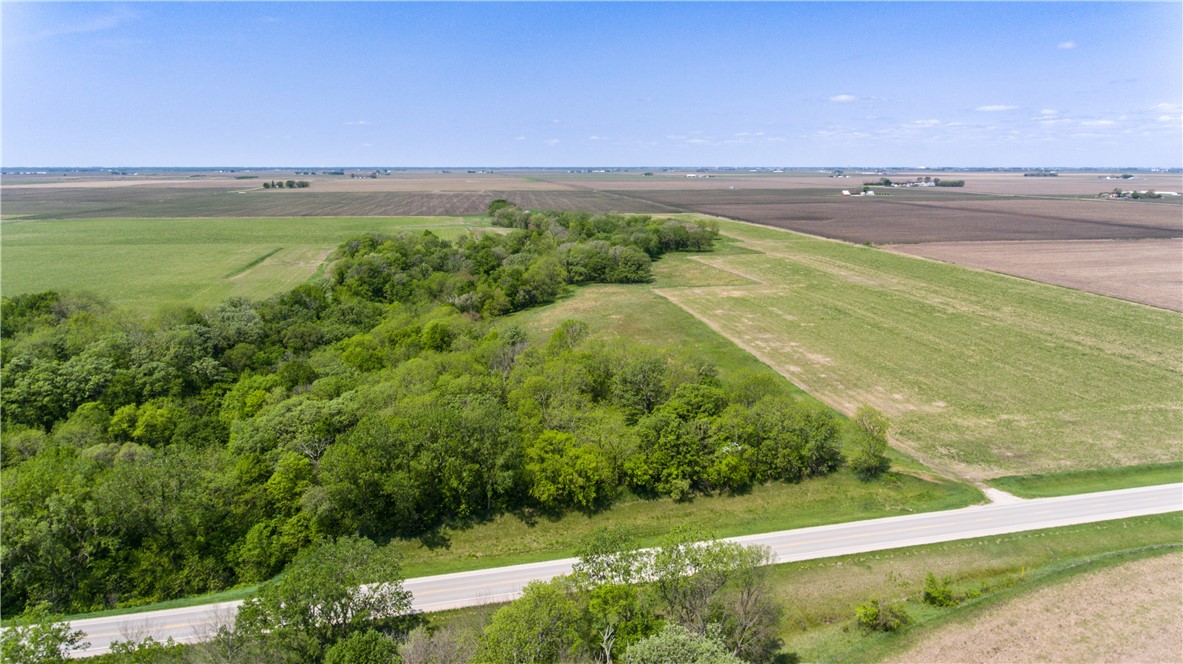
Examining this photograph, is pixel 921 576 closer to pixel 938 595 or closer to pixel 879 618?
pixel 938 595

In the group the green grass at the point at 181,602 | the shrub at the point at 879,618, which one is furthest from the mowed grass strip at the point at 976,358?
the green grass at the point at 181,602

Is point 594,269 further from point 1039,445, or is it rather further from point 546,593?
point 546,593

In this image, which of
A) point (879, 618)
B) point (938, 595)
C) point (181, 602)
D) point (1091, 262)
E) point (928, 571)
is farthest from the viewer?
point (1091, 262)

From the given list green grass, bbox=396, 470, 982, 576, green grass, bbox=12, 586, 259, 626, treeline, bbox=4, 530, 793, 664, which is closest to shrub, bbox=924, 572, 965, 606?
green grass, bbox=396, 470, 982, 576

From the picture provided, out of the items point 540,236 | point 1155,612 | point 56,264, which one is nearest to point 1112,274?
point 1155,612

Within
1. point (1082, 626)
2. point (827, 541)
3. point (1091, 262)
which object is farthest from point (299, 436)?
point (1091, 262)

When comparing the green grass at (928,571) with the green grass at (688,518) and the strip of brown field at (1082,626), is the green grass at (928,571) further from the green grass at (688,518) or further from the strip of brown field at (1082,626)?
the green grass at (688,518)
